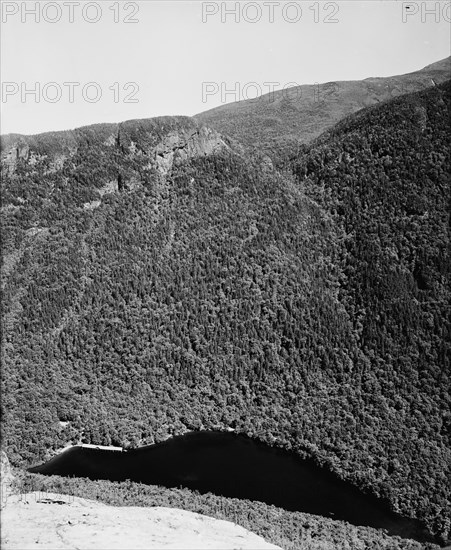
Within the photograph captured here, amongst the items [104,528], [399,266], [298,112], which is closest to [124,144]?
[399,266]

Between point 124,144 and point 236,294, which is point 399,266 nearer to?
point 236,294

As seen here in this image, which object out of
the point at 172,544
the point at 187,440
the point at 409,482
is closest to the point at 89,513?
the point at 172,544

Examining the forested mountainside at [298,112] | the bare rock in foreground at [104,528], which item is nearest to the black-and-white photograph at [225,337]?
→ the bare rock in foreground at [104,528]

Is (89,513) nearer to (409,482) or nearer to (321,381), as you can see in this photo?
(409,482)

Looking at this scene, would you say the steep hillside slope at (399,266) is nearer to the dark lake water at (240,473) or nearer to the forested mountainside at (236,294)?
the forested mountainside at (236,294)

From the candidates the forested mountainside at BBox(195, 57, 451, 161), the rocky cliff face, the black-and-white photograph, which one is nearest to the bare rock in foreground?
the black-and-white photograph

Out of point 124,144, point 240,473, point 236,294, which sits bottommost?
point 240,473
